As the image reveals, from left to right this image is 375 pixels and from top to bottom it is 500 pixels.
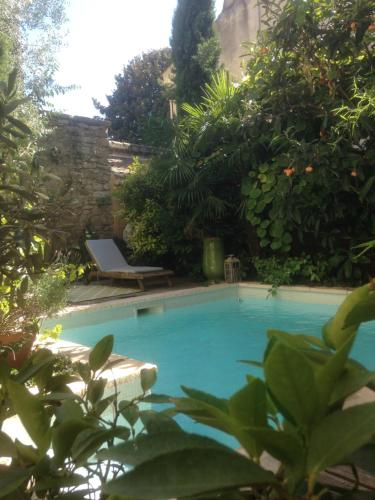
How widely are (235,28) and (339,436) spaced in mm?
16727

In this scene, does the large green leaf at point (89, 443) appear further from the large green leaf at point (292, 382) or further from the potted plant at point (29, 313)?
the potted plant at point (29, 313)

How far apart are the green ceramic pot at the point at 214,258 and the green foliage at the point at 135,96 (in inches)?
560

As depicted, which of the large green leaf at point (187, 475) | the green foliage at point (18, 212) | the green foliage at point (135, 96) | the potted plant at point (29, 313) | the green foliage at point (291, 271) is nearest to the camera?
the large green leaf at point (187, 475)

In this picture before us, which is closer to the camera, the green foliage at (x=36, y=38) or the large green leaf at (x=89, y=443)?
the large green leaf at (x=89, y=443)

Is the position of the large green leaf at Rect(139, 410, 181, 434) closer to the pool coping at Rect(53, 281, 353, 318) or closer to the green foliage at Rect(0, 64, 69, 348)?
the green foliage at Rect(0, 64, 69, 348)

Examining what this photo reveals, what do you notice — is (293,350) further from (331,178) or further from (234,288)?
(234,288)

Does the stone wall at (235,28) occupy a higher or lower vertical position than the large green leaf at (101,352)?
higher

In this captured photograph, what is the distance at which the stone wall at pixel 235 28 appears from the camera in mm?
14250

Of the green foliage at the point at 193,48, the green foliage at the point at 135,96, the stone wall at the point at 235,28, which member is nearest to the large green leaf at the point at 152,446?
the green foliage at the point at 193,48

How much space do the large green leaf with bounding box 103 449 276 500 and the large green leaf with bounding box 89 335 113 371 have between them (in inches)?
11.2

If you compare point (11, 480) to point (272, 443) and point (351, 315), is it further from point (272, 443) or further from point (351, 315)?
point (351, 315)

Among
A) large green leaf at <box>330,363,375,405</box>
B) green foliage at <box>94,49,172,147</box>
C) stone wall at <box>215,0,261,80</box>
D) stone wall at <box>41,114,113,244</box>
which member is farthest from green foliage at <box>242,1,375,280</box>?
green foliage at <box>94,49,172,147</box>

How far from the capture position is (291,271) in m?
6.86

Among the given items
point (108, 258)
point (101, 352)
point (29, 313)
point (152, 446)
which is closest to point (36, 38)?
point (108, 258)
